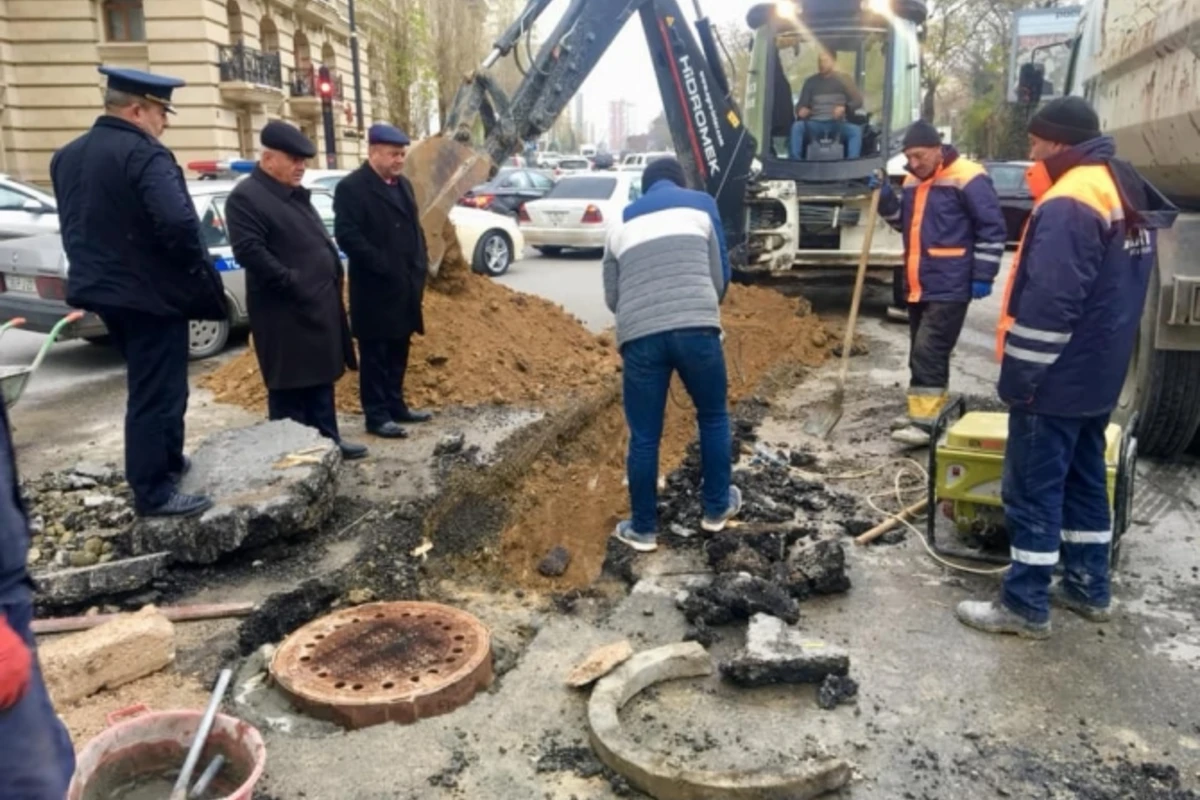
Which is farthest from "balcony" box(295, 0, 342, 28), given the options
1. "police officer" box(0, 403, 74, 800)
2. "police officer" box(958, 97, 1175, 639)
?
"police officer" box(0, 403, 74, 800)

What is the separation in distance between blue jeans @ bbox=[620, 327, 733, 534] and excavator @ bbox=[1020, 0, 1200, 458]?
2.57 meters

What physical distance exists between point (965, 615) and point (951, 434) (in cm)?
89

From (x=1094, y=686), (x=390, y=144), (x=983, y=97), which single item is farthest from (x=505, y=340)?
(x=983, y=97)

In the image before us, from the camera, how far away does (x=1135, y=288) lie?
3781 millimetres

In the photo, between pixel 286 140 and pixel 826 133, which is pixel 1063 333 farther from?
pixel 826 133

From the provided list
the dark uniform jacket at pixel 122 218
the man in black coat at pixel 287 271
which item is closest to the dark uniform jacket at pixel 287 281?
the man in black coat at pixel 287 271

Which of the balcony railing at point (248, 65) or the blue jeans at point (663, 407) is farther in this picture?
the balcony railing at point (248, 65)

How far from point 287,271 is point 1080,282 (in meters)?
3.73

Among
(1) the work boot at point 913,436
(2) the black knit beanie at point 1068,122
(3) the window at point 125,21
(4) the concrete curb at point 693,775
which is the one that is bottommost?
(4) the concrete curb at point 693,775

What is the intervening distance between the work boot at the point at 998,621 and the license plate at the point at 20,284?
25.8 ft

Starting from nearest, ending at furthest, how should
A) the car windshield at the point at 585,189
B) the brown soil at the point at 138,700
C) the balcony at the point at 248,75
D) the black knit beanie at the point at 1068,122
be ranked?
the brown soil at the point at 138,700 → the black knit beanie at the point at 1068,122 → the car windshield at the point at 585,189 → the balcony at the point at 248,75

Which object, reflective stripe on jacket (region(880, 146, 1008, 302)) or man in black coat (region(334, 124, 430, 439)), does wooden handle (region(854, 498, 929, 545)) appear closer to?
reflective stripe on jacket (region(880, 146, 1008, 302))

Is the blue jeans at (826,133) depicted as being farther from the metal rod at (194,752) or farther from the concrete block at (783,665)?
the metal rod at (194,752)

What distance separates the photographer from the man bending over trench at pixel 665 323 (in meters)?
4.61
